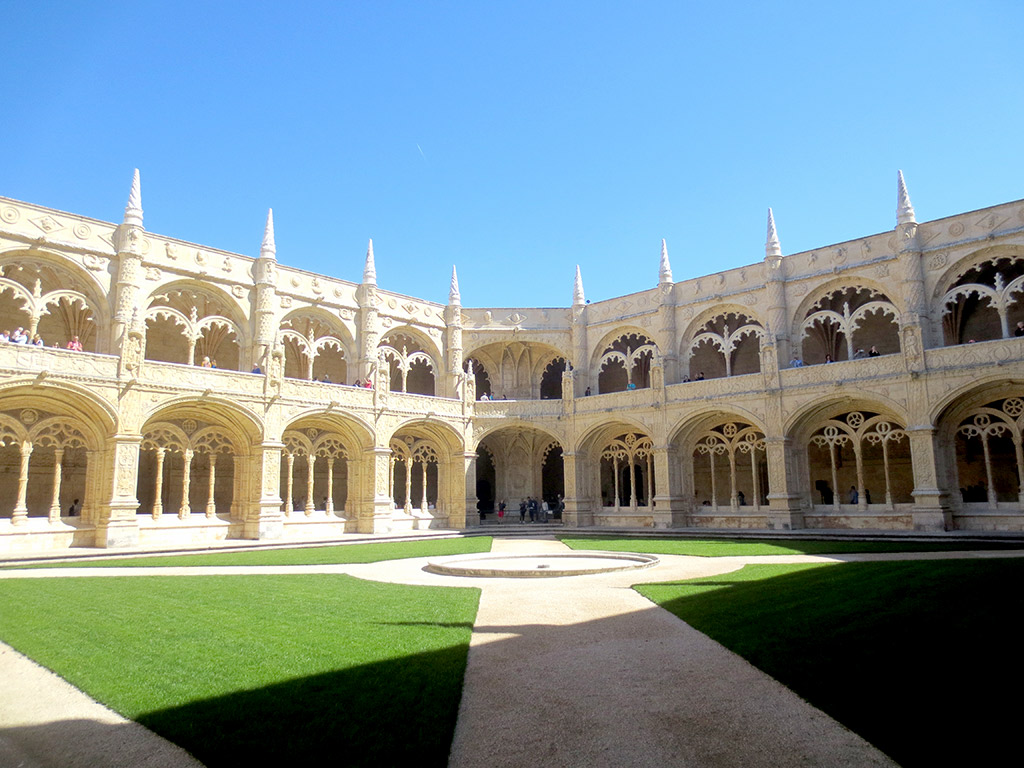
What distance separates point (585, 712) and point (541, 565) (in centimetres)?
821

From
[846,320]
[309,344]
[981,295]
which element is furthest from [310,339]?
[981,295]

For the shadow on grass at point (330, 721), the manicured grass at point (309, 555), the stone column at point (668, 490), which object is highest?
the stone column at point (668, 490)

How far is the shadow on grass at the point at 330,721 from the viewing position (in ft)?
14.0

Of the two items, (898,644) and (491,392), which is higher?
(491,392)

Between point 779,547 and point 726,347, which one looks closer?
point 779,547

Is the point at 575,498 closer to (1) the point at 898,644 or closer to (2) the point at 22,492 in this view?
(2) the point at 22,492

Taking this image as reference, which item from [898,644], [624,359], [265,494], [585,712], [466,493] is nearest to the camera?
[585,712]

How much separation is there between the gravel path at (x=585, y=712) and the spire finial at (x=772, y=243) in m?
22.2

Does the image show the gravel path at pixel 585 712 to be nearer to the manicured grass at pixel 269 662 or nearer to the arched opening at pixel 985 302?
the manicured grass at pixel 269 662

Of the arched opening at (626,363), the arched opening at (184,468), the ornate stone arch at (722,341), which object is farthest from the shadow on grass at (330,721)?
the arched opening at (626,363)

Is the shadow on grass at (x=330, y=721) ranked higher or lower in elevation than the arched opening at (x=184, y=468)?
lower

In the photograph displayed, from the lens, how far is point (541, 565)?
13.2m

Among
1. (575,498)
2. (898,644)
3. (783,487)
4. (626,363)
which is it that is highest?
(626,363)

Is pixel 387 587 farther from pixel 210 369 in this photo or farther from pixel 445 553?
pixel 210 369
